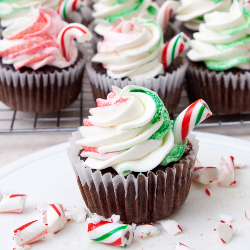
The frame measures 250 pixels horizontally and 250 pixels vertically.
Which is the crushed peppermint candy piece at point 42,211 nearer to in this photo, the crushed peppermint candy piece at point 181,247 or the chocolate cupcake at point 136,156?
the chocolate cupcake at point 136,156

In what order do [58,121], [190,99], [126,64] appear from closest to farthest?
[126,64] < [58,121] < [190,99]

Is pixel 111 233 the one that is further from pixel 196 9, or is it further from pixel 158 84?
pixel 196 9

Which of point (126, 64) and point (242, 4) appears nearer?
point (126, 64)

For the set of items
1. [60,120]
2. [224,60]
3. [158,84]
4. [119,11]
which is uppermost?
[119,11]

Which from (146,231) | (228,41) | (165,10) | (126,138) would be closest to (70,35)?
(165,10)

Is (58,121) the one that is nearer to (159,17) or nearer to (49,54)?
(49,54)

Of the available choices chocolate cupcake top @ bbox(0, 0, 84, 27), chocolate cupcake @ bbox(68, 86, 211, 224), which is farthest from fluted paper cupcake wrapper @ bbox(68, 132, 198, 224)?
chocolate cupcake top @ bbox(0, 0, 84, 27)

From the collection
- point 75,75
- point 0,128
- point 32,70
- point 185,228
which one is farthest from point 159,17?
point 185,228

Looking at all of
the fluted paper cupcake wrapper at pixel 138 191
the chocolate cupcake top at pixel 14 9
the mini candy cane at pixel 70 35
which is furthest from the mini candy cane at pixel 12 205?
the chocolate cupcake top at pixel 14 9
